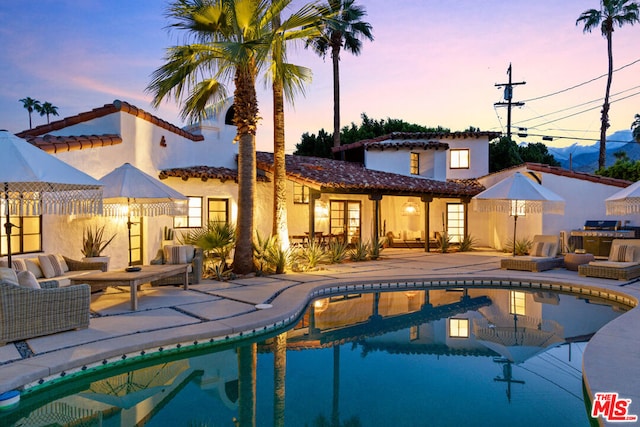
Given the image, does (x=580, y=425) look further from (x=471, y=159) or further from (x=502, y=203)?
(x=471, y=159)

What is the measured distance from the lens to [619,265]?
1148cm

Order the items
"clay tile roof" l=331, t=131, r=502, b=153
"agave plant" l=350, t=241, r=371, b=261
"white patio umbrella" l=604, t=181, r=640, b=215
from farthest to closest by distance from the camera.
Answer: "clay tile roof" l=331, t=131, r=502, b=153 < "agave plant" l=350, t=241, r=371, b=261 < "white patio umbrella" l=604, t=181, r=640, b=215

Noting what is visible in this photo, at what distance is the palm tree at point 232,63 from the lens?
33.9 ft

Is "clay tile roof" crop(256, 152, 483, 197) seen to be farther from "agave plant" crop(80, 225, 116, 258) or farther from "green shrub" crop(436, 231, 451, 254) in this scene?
"agave plant" crop(80, 225, 116, 258)

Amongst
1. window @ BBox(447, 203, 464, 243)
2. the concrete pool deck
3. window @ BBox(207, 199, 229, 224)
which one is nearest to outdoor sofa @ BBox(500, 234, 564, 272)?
the concrete pool deck

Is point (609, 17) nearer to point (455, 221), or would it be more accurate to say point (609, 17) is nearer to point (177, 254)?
point (455, 221)

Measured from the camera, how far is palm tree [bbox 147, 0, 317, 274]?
33.9ft

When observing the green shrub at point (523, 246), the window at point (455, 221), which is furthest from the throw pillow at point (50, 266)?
the window at point (455, 221)

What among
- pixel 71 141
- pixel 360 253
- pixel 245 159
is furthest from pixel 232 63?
A: pixel 360 253

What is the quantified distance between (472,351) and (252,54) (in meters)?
8.70

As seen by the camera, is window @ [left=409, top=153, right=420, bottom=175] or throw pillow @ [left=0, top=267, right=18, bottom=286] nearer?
throw pillow @ [left=0, top=267, right=18, bottom=286]

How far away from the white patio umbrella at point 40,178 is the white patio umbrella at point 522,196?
37.4ft

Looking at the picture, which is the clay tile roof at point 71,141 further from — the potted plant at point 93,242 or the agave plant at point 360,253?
the agave plant at point 360,253

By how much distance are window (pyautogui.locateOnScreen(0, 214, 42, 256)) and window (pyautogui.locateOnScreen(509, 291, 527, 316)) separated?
1057 centimetres
